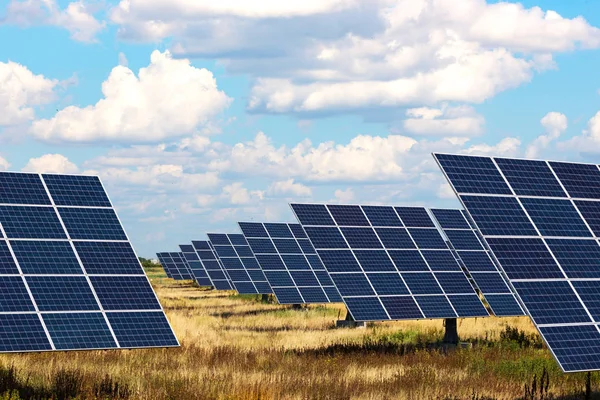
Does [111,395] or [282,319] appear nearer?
[111,395]

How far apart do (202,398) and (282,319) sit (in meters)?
23.7

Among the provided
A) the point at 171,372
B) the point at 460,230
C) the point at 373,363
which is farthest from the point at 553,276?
the point at 460,230

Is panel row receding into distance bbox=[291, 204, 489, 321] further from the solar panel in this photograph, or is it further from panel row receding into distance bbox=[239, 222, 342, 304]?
the solar panel

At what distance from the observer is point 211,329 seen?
1426 inches

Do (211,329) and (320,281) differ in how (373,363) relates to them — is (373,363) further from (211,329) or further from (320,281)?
(320,281)

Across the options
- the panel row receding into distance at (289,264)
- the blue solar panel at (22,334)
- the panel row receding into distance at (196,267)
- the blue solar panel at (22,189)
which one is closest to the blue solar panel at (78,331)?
the blue solar panel at (22,334)

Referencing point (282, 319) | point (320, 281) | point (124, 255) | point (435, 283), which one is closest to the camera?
point (124, 255)

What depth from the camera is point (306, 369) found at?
76.0 ft

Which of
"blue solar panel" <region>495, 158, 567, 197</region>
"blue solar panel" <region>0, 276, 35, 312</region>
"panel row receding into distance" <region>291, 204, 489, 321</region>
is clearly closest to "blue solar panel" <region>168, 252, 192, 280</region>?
"panel row receding into distance" <region>291, 204, 489, 321</region>

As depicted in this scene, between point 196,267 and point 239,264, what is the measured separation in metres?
24.3

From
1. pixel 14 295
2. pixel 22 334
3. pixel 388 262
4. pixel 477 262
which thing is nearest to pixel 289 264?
pixel 477 262

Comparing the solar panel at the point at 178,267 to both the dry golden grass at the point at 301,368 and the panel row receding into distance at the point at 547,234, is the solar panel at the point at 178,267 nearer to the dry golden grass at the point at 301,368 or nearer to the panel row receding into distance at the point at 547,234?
the dry golden grass at the point at 301,368

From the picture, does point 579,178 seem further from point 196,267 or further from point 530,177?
point 196,267

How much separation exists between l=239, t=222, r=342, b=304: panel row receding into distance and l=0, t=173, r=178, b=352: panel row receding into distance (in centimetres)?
2363
